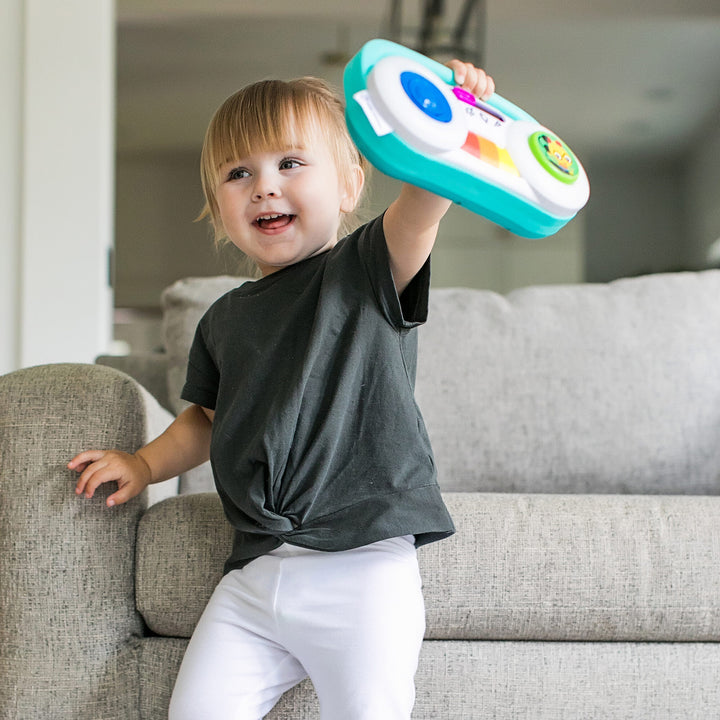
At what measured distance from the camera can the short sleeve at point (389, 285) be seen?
82 centimetres

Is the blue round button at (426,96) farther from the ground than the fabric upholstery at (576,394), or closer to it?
farther from the ground

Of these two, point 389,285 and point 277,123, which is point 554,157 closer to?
point 389,285

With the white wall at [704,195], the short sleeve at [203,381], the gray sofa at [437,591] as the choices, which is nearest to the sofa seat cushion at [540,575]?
the gray sofa at [437,591]

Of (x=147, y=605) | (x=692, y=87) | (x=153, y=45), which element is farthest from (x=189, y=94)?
(x=147, y=605)

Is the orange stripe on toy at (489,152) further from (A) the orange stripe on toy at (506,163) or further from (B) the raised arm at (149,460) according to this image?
(B) the raised arm at (149,460)

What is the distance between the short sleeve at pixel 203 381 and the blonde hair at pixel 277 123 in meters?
0.19

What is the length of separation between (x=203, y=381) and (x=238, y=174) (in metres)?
0.23

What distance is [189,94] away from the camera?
5074 mm

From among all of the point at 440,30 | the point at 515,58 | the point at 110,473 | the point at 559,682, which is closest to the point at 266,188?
the point at 110,473

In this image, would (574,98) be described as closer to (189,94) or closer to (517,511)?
(189,94)

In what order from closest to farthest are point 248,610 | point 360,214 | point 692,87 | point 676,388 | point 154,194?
point 248,610 < point 360,214 < point 676,388 < point 692,87 < point 154,194

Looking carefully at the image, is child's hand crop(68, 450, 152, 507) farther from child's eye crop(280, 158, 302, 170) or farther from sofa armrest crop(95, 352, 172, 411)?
sofa armrest crop(95, 352, 172, 411)

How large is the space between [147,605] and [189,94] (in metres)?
4.58

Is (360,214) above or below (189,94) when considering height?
above
